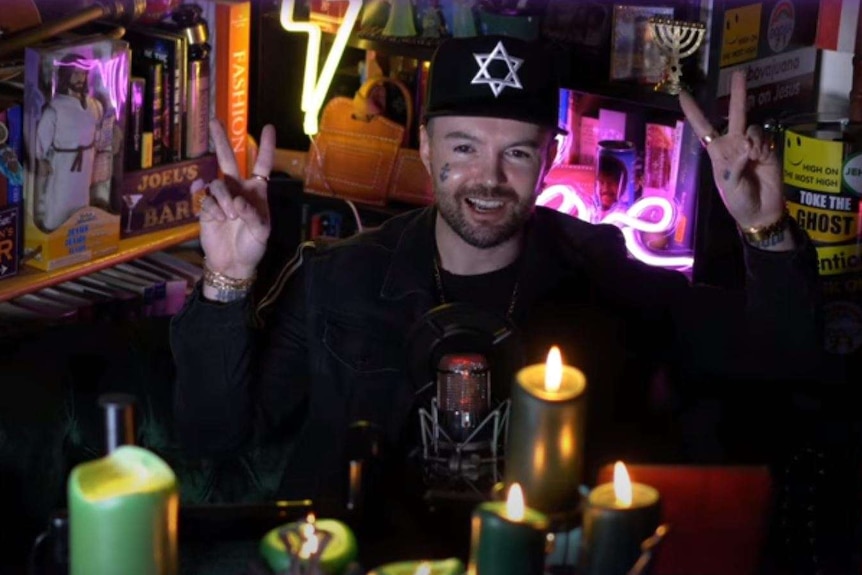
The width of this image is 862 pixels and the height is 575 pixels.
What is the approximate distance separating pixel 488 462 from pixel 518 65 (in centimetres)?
83

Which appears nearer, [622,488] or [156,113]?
[622,488]

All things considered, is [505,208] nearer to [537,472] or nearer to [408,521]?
[408,521]

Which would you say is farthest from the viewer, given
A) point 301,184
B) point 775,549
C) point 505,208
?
point 301,184

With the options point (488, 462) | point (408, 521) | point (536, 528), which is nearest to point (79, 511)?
point (536, 528)

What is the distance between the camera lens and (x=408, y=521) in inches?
59.1

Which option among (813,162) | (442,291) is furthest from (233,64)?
(813,162)

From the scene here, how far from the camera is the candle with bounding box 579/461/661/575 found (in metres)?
1.12

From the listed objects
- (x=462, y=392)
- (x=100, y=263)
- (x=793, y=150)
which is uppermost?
(x=793, y=150)

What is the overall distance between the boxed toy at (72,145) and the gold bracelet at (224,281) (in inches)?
34.3

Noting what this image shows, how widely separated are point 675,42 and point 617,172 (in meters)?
0.35

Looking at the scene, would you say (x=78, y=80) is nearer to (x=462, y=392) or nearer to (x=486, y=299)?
(x=486, y=299)

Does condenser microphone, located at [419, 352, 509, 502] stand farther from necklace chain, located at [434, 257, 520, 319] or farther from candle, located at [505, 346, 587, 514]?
necklace chain, located at [434, 257, 520, 319]

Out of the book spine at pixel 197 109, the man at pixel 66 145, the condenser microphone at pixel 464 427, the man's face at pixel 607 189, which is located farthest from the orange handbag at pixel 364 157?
the condenser microphone at pixel 464 427

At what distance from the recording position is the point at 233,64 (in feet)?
10.7
